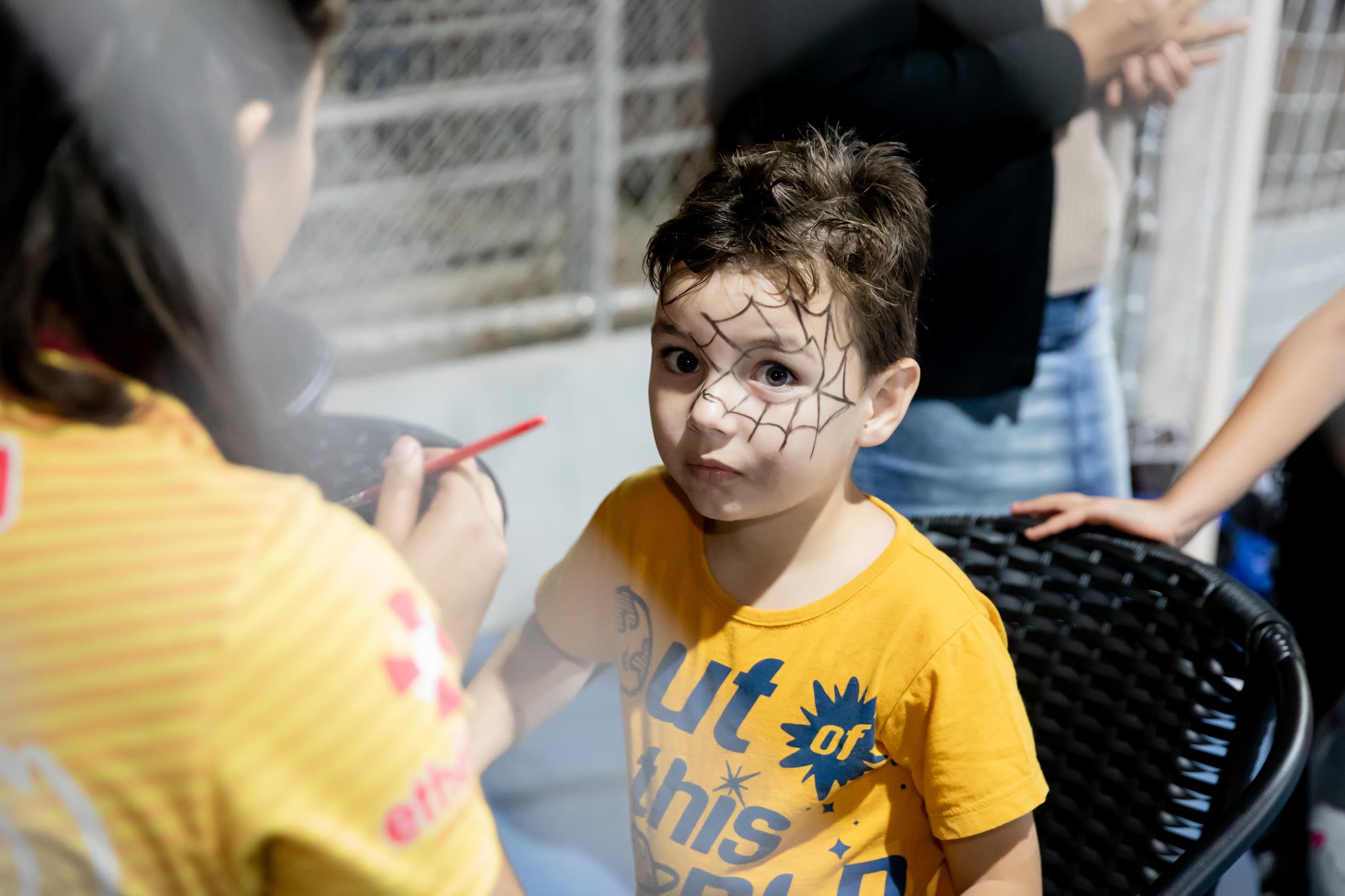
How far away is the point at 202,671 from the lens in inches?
17.5

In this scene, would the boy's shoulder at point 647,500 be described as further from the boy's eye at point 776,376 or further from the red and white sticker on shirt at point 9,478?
the red and white sticker on shirt at point 9,478

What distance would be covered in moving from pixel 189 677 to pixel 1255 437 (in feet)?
3.04

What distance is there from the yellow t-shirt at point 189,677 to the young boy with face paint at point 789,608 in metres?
0.34

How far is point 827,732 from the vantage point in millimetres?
854

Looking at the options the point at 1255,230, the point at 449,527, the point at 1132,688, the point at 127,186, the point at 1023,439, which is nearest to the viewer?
the point at 127,186

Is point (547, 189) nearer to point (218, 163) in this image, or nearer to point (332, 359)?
point (332, 359)

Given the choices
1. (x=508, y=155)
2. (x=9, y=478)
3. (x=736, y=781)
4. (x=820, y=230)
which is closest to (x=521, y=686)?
(x=736, y=781)

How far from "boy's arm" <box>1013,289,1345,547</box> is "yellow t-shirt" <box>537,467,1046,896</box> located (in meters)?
0.24

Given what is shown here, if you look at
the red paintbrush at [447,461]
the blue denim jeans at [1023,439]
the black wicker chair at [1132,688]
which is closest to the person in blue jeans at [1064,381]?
the blue denim jeans at [1023,439]

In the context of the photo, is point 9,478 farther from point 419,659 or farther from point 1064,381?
point 1064,381

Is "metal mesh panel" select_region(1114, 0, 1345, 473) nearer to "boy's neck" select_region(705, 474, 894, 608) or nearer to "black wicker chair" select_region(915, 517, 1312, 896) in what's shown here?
"black wicker chair" select_region(915, 517, 1312, 896)

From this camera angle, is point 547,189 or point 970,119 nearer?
point 970,119

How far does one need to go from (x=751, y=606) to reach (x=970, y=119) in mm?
522

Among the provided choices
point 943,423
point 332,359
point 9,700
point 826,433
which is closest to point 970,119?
point 943,423
